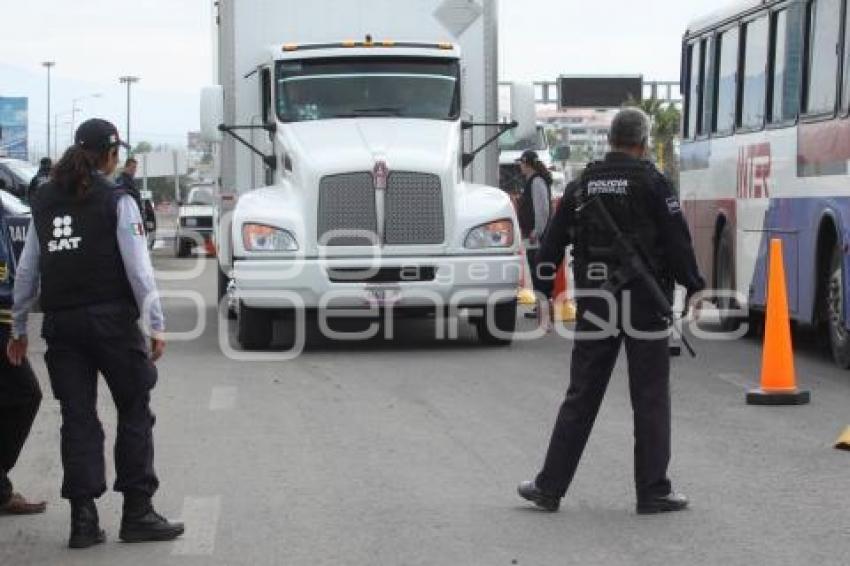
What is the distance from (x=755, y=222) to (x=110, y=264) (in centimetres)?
1026

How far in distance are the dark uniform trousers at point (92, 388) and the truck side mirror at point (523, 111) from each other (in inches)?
401

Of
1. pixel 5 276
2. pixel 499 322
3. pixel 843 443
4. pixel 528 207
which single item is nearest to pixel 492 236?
pixel 499 322

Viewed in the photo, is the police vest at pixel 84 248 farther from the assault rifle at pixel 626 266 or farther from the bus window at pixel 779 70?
the bus window at pixel 779 70

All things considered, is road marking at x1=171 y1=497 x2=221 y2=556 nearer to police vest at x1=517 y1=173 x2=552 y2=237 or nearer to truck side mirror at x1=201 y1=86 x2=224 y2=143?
truck side mirror at x1=201 y1=86 x2=224 y2=143

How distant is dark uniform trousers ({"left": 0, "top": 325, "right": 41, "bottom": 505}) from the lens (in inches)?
324

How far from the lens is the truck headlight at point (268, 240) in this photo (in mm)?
15680

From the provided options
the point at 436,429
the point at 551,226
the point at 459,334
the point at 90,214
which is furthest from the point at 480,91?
the point at 90,214

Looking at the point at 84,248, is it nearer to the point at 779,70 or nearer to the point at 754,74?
the point at 779,70

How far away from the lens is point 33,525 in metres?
8.12

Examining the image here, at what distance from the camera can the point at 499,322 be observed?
16.6 m

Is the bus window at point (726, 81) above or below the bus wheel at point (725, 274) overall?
above

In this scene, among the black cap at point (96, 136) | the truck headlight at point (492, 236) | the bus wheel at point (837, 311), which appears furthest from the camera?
the truck headlight at point (492, 236)

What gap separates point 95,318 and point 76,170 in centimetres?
60

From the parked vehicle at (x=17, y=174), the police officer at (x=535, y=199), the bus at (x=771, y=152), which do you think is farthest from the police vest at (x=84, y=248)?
the parked vehicle at (x=17, y=174)
